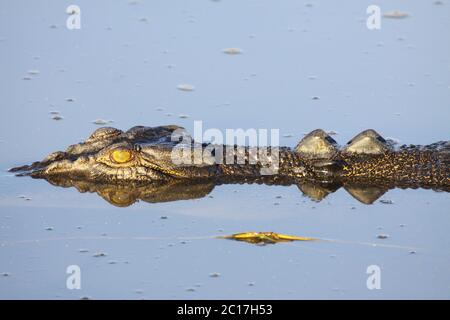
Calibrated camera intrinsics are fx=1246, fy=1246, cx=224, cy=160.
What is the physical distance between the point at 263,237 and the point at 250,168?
1545mm

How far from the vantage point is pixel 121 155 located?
1124 centimetres

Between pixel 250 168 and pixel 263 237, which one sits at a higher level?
pixel 250 168

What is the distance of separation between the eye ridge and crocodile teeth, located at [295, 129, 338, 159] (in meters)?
1.52

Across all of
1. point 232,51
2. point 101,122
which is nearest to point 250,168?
point 101,122

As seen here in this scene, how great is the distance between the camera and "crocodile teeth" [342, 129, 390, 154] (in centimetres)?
1119

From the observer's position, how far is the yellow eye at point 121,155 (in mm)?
11219

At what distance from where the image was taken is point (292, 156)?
37.2 feet

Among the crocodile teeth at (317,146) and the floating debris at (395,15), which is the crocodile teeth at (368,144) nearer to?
the crocodile teeth at (317,146)

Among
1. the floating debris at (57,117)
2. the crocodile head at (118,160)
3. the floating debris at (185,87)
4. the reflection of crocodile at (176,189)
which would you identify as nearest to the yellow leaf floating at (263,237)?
the reflection of crocodile at (176,189)

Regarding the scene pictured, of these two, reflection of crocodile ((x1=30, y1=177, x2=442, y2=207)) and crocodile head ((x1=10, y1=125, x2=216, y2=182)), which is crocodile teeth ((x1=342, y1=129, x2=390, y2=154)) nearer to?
reflection of crocodile ((x1=30, y1=177, x2=442, y2=207))

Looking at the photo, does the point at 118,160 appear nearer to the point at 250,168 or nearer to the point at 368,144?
the point at 250,168

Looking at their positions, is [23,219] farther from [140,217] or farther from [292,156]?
[292,156]

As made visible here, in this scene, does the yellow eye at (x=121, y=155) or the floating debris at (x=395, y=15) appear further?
the floating debris at (x=395, y=15)

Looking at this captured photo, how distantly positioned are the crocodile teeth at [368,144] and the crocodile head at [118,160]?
1.34 m
